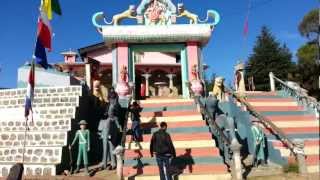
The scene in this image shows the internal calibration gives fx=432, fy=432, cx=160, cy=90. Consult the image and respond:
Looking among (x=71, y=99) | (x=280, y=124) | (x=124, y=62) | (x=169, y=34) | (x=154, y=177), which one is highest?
(x=169, y=34)

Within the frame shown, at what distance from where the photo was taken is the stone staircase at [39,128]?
472 inches

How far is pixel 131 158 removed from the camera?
11500 millimetres

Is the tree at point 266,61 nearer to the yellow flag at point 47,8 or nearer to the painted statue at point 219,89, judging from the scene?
the painted statue at point 219,89

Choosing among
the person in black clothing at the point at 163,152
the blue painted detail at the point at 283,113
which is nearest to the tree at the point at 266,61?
the blue painted detail at the point at 283,113

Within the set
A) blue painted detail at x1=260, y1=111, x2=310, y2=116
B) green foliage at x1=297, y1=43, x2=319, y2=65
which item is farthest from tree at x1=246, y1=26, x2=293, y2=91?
blue painted detail at x1=260, y1=111, x2=310, y2=116

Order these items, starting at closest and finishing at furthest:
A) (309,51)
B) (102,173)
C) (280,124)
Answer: (102,173), (280,124), (309,51)

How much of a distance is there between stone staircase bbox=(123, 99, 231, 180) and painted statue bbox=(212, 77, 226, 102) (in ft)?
2.97

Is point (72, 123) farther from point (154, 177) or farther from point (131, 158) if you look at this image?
point (154, 177)

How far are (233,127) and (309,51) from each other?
83.6 ft

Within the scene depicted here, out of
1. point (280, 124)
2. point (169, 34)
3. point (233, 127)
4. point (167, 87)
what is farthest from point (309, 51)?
point (233, 127)

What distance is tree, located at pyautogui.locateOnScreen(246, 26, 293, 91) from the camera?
127 ft

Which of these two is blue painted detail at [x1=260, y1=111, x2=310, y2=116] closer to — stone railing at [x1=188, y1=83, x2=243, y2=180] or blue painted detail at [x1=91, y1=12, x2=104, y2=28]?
stone railing at [x1=188, y1=83, x2=243, y2=180]

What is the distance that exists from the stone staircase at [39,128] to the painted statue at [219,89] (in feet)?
15.8

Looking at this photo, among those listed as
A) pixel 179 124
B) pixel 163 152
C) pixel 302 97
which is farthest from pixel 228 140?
pixel 302 97
